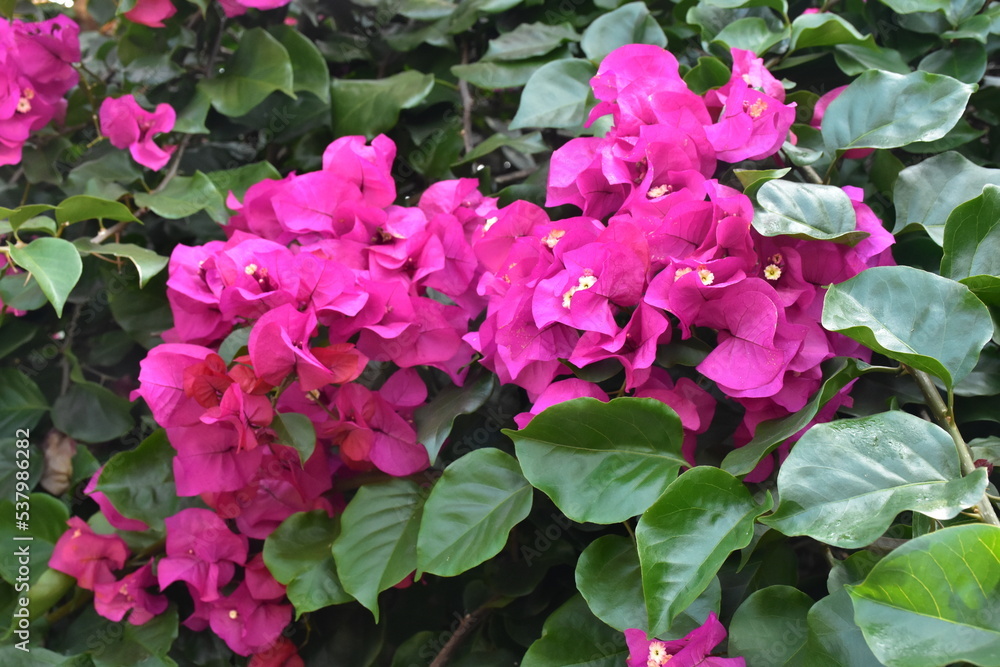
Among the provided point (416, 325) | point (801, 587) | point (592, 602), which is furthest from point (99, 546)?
point (801, 587)

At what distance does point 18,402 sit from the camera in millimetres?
863

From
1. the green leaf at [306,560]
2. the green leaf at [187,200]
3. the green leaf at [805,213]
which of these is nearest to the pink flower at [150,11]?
the green leaf at [187,200]

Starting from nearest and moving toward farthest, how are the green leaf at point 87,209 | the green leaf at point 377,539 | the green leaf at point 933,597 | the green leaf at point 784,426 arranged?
1. the green leaf at point 933,597
2. the green leaf at point 784,426
3. the green leaf at point 377,539
4. the green leaf at point 87,209

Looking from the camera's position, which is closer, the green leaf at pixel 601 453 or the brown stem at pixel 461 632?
the green leaf at pixel 601 453

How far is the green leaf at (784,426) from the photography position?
1.46 feet

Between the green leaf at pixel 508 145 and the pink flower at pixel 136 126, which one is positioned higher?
the green leaf at pixel 508 145

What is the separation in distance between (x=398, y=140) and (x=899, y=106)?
0.52 m

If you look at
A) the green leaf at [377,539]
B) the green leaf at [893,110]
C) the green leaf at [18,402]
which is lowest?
the green leaf at [18,402]

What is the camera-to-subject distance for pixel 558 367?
1.78 feet

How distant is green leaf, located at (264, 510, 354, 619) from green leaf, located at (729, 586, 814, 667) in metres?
0.28

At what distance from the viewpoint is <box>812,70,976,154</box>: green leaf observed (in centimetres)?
57

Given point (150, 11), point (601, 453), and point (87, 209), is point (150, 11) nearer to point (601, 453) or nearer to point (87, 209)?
point (87, 209)

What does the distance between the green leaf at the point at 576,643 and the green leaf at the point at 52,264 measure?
1.43ft

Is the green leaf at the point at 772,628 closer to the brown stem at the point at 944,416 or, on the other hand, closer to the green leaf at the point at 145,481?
the brown stem at the point at 944,416
